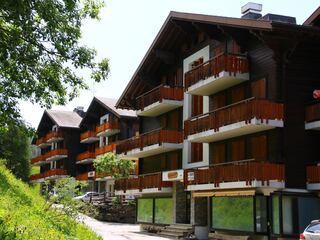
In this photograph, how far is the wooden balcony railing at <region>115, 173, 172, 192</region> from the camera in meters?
30.9

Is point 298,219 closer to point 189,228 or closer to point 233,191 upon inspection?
point 233,191

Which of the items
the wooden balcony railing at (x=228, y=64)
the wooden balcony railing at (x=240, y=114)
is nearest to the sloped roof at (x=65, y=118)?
the wooden balcony railing at (x=240, y=114)

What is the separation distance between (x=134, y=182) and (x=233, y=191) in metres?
11.8

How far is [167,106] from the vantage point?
106 feet

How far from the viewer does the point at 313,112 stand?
22781 mm

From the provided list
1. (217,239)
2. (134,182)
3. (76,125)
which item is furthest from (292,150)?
(76,125)

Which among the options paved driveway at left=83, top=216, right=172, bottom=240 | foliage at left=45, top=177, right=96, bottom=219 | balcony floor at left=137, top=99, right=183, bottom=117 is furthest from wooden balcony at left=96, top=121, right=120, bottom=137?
foliage at left=45, top=177, right=96, bottom=219

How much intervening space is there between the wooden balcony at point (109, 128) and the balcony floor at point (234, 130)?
2545cm

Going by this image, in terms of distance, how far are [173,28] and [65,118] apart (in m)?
41.0

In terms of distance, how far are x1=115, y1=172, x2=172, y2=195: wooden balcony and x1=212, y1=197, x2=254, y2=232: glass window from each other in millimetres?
4921

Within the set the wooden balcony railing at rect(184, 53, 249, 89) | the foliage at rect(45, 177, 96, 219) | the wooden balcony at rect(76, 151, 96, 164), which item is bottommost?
the foliage at rect(45, 177, 96, 219)

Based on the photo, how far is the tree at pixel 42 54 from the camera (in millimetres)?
10451

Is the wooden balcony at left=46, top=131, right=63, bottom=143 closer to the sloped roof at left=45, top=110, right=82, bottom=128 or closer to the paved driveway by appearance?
the sloped roof at left=45, top=110, right=82, bottom=128

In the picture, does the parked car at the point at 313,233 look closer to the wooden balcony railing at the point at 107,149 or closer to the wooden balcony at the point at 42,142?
the wooden balcony railing at the point at 107,149
